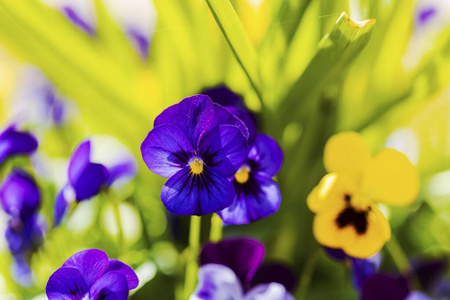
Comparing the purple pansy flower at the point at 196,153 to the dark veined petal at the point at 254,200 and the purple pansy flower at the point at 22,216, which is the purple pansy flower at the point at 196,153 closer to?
the dark veined petal at the point at 254,200

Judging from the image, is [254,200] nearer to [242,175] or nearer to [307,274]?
[242,175]

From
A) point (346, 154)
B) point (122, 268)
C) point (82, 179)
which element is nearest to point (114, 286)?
point (122, 268)

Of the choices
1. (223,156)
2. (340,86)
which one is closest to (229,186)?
(223,156)

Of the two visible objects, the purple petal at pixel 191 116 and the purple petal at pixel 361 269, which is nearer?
the purple petal at pixel 191 116

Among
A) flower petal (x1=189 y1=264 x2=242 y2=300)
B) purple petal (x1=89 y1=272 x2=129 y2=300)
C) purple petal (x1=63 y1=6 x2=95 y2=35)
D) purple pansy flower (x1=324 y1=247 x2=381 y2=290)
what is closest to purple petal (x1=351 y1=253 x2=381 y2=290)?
purple pansy flower (x1=324 y1=247 x2=381 y2=290)

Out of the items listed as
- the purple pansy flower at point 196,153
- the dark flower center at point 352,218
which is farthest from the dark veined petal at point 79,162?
the dark flower center at point 352,218
